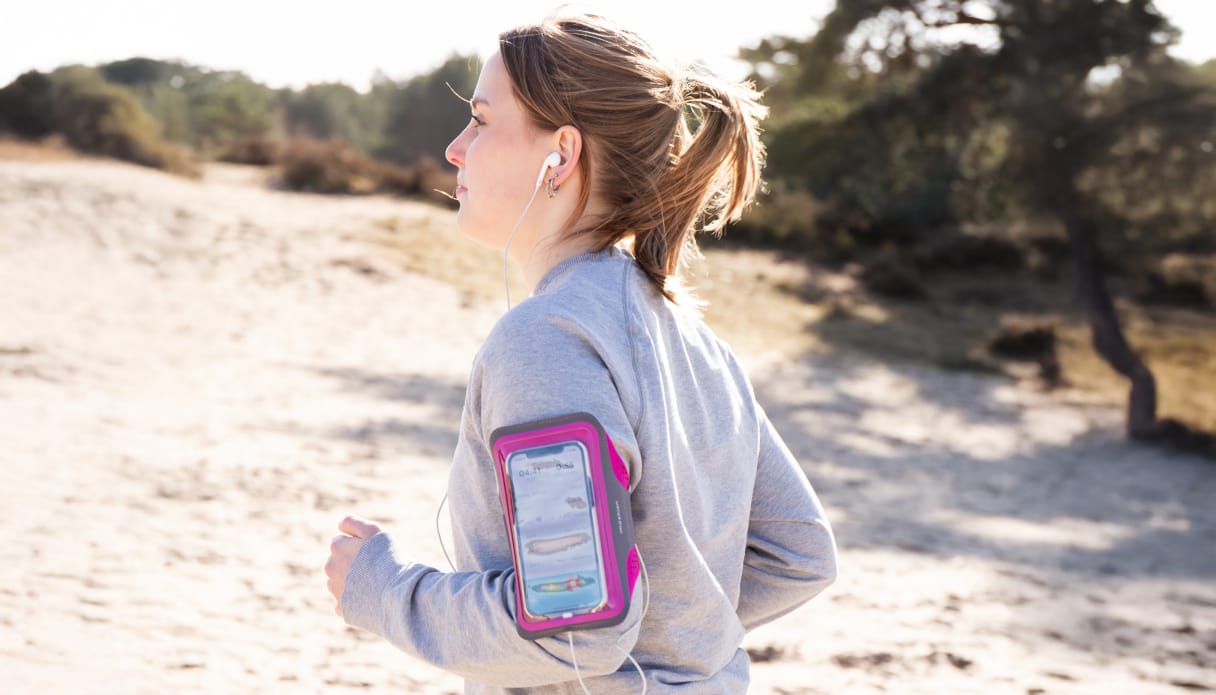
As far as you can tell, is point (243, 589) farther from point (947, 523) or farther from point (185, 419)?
point (947, 523)

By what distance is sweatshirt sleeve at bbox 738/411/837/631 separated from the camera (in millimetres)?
1303

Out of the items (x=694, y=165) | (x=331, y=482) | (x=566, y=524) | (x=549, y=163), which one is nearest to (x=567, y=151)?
(x=549, y=163)

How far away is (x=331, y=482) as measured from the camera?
5621mm

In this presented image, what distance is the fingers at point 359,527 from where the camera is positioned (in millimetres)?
1161

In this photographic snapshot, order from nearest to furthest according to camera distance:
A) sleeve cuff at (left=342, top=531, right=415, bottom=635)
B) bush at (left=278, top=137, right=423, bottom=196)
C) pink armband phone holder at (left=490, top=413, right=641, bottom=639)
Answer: pink armband phone holder at (left=490, top=413, right=641, bottom=639), sleeve cuff at (left=342, top=531, right=415, bottom=635), bush at (left=278, top=137, right=423, bottom=196)

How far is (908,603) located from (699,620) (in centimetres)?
389

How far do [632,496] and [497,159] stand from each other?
0.40 metres

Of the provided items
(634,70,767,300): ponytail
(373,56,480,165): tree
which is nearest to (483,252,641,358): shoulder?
(634,70,767,300): ponytail

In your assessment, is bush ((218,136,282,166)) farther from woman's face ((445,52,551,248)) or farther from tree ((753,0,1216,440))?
woman's face ((445,52,551,248))

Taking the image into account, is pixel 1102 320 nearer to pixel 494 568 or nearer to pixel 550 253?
pixel 550 253

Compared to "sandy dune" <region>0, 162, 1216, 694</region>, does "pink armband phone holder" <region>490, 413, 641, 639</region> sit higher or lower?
higher

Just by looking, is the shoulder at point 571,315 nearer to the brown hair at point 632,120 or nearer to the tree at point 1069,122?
the brown hair at point 632,120

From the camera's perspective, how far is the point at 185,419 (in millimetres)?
6477

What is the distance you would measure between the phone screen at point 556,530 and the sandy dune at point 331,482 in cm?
245
